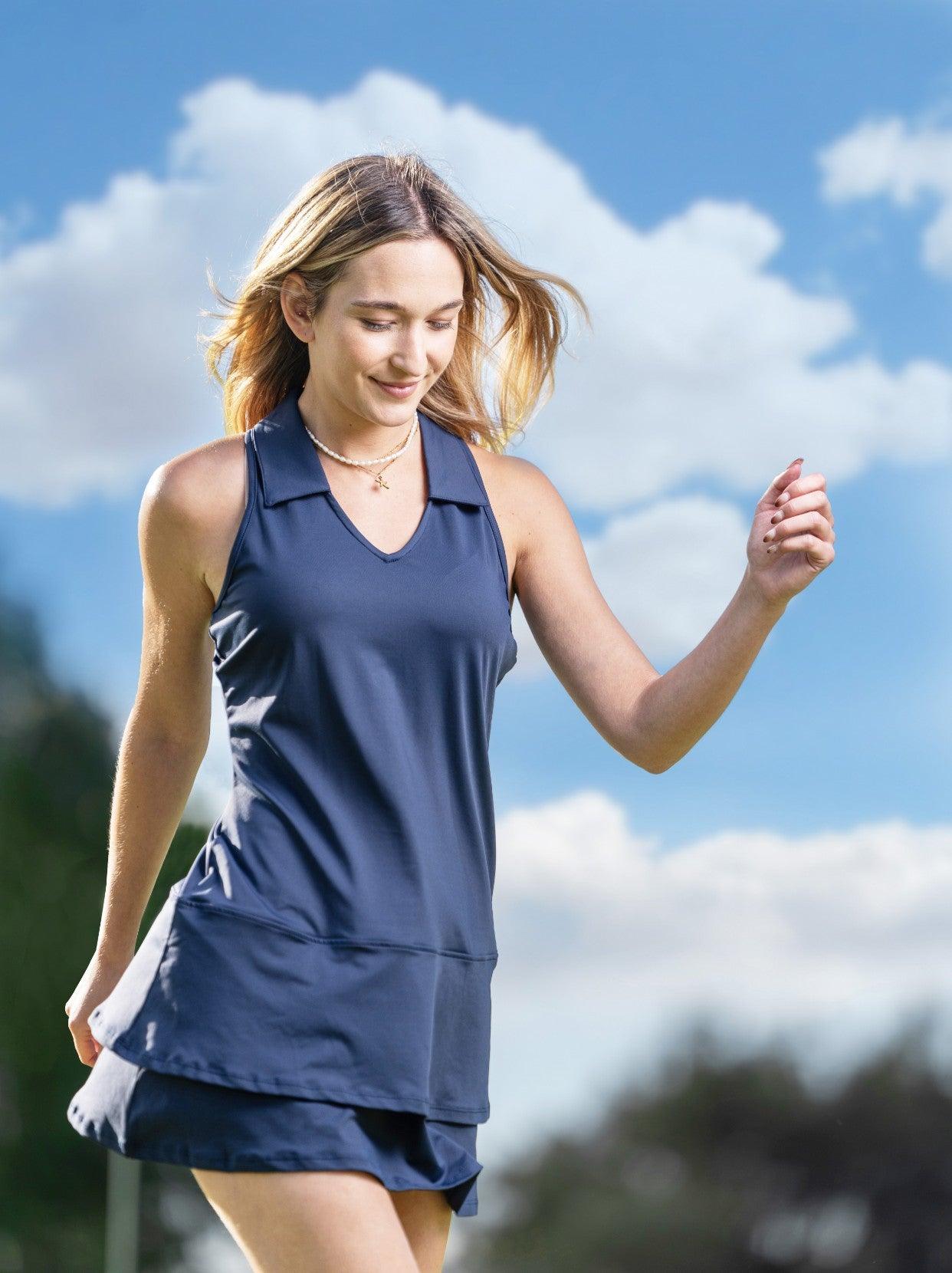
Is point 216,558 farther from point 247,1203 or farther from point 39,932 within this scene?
point 39,932

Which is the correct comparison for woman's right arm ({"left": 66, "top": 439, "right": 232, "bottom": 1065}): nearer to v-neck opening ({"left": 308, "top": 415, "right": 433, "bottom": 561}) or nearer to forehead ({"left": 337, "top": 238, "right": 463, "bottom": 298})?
v-neck opening ({"left": 308, "top": 415, "right": 433, "bottom": 561})

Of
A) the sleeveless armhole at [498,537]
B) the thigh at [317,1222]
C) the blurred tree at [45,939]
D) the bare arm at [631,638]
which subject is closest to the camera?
the thigh at [317,1222]

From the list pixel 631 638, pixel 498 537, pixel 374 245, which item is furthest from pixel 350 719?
pixel 374 245

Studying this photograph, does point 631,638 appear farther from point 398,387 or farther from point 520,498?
point 398,387

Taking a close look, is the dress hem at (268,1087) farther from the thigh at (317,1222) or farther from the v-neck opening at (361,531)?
the v-neck opening at (361,531)

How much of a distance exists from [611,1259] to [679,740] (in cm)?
1502

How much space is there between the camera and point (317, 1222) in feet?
5.45

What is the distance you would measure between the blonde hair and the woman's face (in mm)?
25

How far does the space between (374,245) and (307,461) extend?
281mm

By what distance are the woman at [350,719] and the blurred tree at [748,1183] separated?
1351 cm

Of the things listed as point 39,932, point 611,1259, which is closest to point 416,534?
point 39,932

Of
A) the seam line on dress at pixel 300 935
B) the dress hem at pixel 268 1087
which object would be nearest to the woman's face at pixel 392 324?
the seam line on dress at pixel 300 935

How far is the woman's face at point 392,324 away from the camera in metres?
1.86

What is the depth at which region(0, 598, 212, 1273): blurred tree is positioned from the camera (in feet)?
45.8
